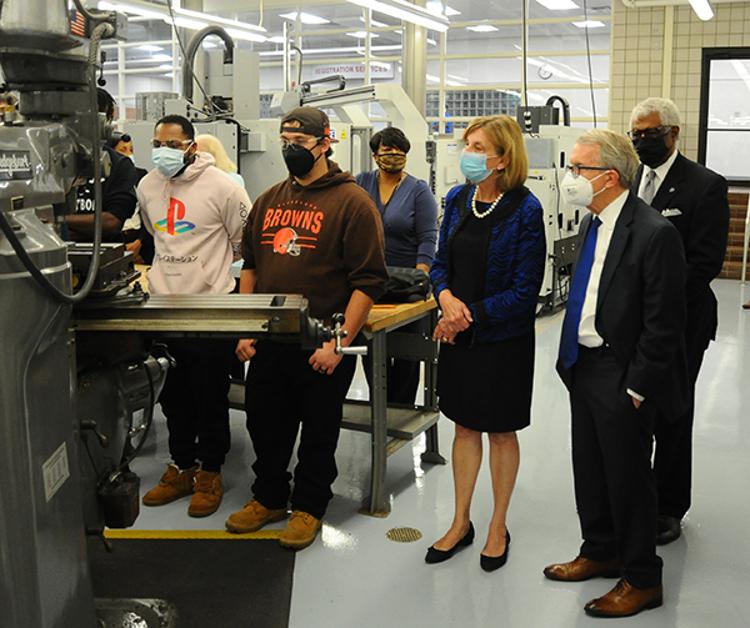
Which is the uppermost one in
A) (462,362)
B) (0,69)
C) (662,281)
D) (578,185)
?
(0,69)

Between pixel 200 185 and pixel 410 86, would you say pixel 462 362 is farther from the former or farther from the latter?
pixel 410 86

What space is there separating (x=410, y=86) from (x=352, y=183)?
886cm

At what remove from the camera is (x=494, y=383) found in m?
2.81

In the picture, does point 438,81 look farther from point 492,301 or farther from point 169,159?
point 492,301

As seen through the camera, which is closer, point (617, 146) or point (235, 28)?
point (617, 146)

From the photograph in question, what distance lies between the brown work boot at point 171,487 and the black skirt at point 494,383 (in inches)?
51.1

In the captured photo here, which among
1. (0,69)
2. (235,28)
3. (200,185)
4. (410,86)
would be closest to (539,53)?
(410,86)

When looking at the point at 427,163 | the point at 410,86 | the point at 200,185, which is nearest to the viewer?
the point at 200,185

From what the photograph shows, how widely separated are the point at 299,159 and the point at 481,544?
59.2 inches

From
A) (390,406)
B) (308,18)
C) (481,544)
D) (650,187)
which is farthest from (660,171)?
(308,18)

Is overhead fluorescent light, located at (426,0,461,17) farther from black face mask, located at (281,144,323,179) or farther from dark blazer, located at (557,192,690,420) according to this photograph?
dark blazer, located at (557,192,690,420)

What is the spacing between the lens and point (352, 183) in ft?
10.0

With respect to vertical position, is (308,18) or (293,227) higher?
(308,18)

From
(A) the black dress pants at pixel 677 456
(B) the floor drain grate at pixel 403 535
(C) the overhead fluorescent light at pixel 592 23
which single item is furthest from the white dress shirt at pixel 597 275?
(C) the overhead fluorescent light at pixel 592 23
